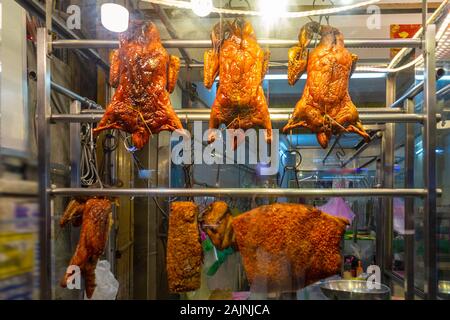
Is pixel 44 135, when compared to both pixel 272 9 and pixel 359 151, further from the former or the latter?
pixel 359 151

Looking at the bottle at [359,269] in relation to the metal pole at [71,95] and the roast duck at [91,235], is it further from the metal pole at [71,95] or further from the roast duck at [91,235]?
the metal pole at [71,95]

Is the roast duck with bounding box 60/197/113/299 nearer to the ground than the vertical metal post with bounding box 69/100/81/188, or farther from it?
nearer to the ground

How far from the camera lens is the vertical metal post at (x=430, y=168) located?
1731mm

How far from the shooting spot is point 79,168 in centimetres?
240

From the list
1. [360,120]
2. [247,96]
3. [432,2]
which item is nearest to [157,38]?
[247,96]

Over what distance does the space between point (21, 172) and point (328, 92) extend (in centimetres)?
152

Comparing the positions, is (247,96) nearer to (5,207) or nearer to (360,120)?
(360,120)

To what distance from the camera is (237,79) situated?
76.2 inches

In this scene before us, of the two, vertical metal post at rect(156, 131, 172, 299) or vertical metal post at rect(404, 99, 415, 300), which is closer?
vertical metal post at rect(404, 99, 415, 300)

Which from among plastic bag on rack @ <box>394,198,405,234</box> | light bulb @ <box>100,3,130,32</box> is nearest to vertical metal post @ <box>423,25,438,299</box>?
plastic bag on rack @ <box>394,198,405,234</box>

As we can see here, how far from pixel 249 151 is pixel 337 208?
2.15 ft

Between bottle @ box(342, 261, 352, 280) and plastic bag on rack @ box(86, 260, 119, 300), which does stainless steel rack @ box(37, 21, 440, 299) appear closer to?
plastic bag on rack @ box(86, 260, 119, 300)

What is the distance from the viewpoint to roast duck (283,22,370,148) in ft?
6.25

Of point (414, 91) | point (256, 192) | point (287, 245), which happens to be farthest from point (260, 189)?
point (414, 91)
